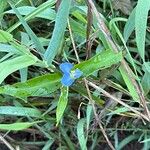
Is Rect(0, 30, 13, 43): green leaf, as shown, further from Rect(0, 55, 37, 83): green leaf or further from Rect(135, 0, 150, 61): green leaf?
Rect(135, 0, 150, 61): green leaf

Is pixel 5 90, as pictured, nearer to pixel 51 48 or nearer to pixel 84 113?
pixel 51 48

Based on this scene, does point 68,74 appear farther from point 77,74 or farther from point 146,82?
point 146,82

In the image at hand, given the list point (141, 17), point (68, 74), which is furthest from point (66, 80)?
point (141, 17)

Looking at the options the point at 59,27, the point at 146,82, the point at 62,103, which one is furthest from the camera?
the point at 146,82

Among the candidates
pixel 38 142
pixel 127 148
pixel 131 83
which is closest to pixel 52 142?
pixel 38 142

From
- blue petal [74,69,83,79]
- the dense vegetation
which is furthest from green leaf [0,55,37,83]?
blue petal [74,69,83,79]

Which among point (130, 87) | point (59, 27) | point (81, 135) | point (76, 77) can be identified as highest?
point (59, 27)

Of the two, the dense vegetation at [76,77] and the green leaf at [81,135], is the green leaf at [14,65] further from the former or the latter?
the green leaf at [81,135]

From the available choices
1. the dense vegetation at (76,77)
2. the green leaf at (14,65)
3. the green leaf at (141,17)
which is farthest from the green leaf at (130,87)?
the green leaf at (14,65)
